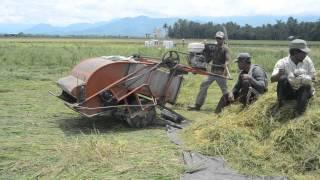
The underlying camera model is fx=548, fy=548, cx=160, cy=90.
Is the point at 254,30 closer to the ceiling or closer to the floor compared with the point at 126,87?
closer to the floor

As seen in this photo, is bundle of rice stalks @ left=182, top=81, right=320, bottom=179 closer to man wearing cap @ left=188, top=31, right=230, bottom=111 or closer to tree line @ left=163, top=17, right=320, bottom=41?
man wearing cap @ left=188, top=31, right=230, bottom=111

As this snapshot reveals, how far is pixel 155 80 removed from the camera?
998cm

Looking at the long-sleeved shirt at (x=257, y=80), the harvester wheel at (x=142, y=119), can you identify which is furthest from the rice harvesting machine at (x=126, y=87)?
the long-sleeved shirt at (x=257, y=80)

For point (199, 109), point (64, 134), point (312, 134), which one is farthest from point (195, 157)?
point (199, 109)

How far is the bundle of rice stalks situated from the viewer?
6.51 metres

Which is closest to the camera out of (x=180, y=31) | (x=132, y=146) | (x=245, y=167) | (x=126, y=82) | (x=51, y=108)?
(x=245, y=167)

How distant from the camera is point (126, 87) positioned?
975cm

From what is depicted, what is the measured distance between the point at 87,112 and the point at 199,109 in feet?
10.8

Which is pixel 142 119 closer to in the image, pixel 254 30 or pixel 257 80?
pixel 257 80

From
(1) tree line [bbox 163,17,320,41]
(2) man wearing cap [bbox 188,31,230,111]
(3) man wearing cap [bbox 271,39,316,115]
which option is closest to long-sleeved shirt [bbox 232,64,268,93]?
(3) man wearing cap [bbox 271,39,316,115]

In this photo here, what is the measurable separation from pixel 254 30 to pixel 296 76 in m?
88.0

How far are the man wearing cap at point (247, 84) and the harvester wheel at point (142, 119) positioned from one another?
1218mm

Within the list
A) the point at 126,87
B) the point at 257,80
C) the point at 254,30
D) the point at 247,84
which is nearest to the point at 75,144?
the point at 126,87

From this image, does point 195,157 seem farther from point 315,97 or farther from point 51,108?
point 51,108
